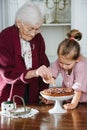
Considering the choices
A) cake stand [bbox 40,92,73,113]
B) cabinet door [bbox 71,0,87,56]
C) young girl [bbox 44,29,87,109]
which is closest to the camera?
cake stand [bbox 40,92,73,113]

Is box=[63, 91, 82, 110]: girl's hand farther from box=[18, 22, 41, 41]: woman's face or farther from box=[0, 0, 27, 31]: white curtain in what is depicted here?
box=[0, 0, 27, 31]: white curtain

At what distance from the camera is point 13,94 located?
2395 mm

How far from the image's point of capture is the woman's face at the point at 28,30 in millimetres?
2305

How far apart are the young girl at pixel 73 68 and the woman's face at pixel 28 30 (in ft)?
0.63

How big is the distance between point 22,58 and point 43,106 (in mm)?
359

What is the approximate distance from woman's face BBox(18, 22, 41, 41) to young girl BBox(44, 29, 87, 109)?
0.19m

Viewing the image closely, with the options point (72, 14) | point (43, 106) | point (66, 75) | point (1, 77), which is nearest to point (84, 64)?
point (66, 75)

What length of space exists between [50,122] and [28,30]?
26.5 inches

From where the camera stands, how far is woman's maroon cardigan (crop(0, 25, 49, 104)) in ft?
7.55

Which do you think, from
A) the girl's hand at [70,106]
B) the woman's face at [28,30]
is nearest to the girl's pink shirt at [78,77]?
the girl's hand at [70,106]

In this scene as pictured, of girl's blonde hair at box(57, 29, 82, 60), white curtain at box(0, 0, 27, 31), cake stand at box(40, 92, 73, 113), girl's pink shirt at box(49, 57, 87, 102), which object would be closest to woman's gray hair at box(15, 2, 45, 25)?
girl's blonde hair at box(57, 29, 82, 60)

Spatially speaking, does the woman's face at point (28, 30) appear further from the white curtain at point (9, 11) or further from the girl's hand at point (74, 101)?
the white curtain at point (9, 11)

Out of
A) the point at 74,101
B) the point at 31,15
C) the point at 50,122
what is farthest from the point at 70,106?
the point at 31,15

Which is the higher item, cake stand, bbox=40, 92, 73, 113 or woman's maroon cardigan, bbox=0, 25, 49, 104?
woman's maroon cardigan, bbox=0, 25, 49, 104
